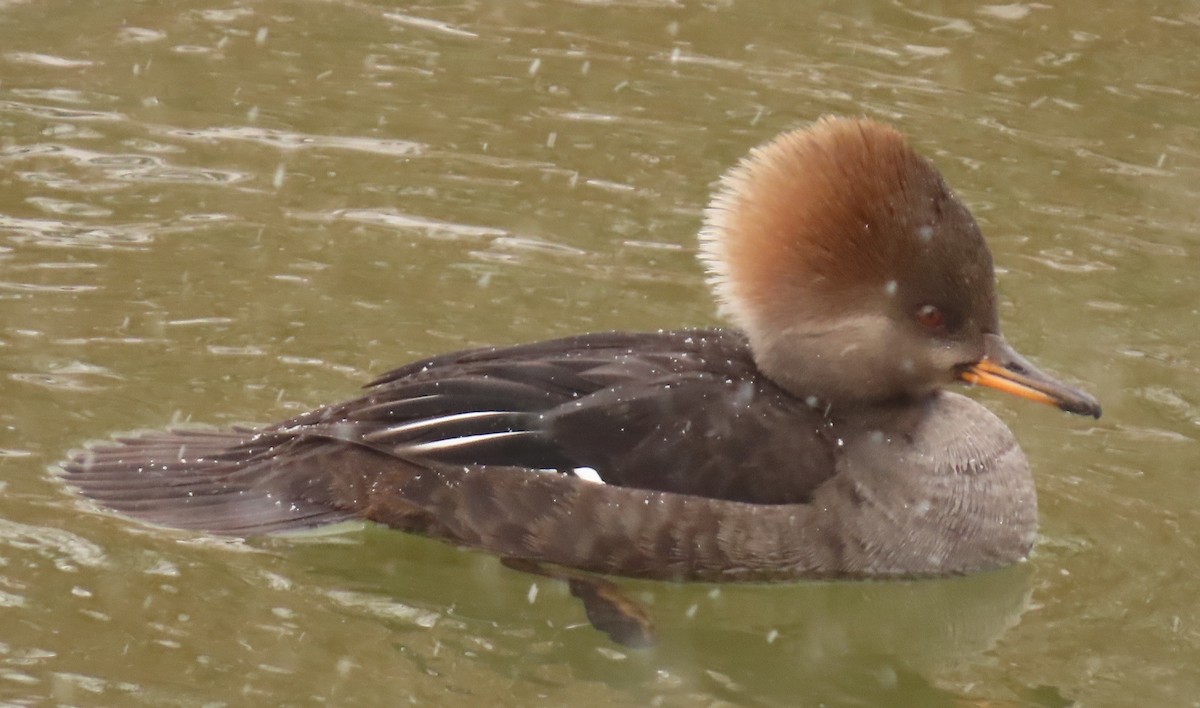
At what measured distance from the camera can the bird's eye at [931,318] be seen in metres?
5.97

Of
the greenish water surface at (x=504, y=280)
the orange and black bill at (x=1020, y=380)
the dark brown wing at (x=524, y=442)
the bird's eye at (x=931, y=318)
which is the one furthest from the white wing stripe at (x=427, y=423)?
the orange and black bill at (x=1020, y=380)

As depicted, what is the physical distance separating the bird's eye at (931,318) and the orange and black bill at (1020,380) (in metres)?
0.18

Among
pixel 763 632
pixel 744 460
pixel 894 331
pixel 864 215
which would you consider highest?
pixel 864 215

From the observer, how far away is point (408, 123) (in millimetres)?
9680

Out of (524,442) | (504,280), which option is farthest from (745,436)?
(504,280)

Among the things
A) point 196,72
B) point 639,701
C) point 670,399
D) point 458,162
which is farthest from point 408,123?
point 639,701

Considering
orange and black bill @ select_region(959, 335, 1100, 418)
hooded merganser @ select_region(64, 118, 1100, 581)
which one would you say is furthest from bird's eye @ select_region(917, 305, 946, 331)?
orange and black bill @ select_region(959, 335, 1100, 418)

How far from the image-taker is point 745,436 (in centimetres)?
585

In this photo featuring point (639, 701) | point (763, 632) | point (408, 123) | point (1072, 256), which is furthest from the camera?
point (408, 123)

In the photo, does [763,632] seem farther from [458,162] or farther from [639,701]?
[458,162]

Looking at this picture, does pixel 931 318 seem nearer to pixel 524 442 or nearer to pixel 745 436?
pixel 745 436

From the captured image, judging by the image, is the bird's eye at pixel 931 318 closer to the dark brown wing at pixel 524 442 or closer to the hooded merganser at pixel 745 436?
the hooded merganser at pixel 745 436

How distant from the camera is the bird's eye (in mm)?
5973

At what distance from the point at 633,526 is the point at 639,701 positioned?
732mm
